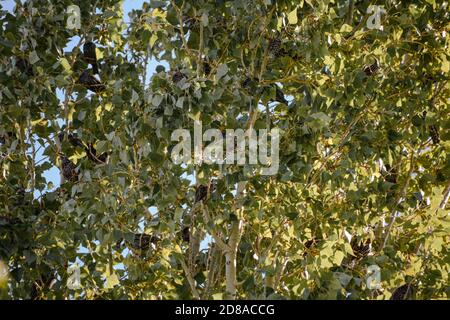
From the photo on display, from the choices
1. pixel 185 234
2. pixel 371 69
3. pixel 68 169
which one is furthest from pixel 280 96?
pixel 68 169

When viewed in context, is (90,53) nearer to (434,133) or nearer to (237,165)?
(237,165)

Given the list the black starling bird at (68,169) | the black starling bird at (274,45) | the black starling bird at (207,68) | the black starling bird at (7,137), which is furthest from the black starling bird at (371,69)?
the black starling bird at (7,137)

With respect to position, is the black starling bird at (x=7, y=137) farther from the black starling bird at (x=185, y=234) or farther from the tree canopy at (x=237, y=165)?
the black starling bird at (x=185, y=234)

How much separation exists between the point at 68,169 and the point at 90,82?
692mm

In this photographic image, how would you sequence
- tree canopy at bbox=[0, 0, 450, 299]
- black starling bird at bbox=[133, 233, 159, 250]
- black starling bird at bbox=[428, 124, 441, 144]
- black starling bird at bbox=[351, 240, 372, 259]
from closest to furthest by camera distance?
1. tree canopy at bbox=[0, 0, 450, 299]
2. black starling bird at bbox=[133, 233, 159, 250]
3. black starling bird at bbox=[428, 124, 441, 144]
4. black starling bird at bbox=[351, 240, 372, 259]

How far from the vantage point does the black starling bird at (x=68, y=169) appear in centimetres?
611

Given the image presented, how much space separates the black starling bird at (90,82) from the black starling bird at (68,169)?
57 centimetres

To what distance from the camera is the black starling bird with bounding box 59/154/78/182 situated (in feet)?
20.0

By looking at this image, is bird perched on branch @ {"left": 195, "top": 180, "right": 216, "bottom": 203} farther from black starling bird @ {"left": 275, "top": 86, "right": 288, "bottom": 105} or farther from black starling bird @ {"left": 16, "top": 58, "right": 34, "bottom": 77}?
black starling bird @ {"left": 16, "top": 58, "right": 34, "bottom": 77}

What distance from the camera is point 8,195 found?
575cm

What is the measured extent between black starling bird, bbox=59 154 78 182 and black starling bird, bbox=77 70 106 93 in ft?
1.87

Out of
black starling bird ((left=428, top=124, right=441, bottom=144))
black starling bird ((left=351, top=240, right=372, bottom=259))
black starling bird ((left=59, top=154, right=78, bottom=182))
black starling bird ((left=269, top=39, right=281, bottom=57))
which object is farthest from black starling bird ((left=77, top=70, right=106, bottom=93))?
black starling bird ((left=428, top=124, right=441, bottom=144))

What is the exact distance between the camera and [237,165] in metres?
4.91
